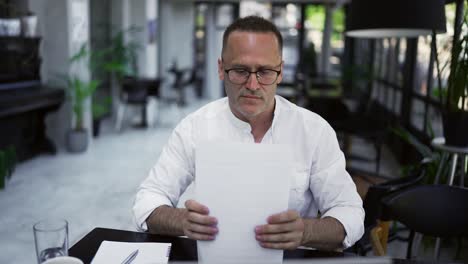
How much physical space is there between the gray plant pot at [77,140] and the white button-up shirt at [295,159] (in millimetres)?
4757

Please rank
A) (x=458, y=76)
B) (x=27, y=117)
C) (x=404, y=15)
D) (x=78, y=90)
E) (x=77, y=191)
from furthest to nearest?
1. (x=78, y=90)
2. (x=27, y=117)
3. (x=77, y=191)
4. (x=458, y=76)
5. (x=404, y=15)

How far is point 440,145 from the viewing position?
2.95m

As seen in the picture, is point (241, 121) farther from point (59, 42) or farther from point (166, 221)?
point (59, 42)

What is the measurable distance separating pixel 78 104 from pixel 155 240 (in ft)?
16.6

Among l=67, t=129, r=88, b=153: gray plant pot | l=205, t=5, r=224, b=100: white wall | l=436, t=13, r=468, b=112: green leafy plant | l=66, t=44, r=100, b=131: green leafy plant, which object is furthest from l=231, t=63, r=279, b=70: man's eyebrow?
l=205, t=5, r=224, b=100: white wall

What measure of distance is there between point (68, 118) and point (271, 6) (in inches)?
296

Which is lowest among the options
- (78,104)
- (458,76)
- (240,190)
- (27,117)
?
(27,117)

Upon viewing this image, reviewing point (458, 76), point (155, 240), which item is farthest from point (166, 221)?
point (458, 76)

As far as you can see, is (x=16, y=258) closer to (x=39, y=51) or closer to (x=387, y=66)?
(x=39, y=51)

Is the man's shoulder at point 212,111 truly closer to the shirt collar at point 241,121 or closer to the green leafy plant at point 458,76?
the shirt collar at point 241,121

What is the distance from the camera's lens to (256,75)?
1.41 metres

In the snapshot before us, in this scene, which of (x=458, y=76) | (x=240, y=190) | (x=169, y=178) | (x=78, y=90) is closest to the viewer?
(x=240, y=190)

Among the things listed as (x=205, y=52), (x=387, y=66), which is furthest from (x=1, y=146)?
(x=205, y=52)

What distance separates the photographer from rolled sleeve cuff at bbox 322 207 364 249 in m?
1.42
